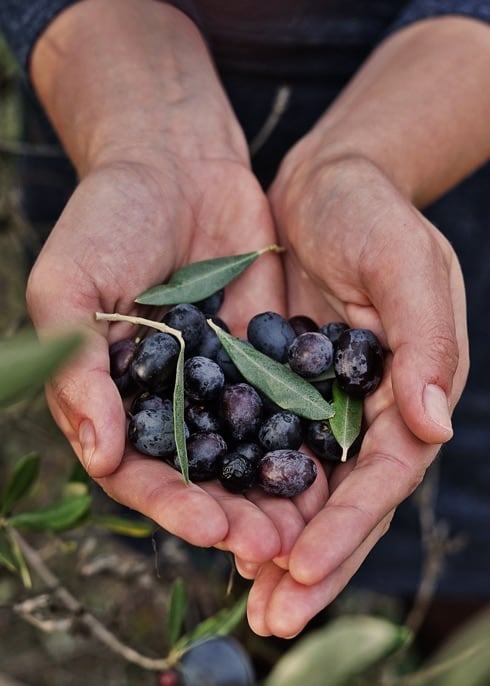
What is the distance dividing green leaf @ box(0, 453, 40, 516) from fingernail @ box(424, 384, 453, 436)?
68 centimetres

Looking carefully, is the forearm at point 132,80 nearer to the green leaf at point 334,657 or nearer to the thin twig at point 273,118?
the thin twig at point 273,118

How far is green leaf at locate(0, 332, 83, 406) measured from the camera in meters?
0.27

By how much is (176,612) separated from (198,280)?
1.98ft

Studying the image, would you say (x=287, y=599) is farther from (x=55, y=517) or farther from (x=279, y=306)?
(x=279, y=306)

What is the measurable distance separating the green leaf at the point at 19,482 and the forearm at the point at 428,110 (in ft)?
2.61

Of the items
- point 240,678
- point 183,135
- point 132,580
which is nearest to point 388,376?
point 183,135

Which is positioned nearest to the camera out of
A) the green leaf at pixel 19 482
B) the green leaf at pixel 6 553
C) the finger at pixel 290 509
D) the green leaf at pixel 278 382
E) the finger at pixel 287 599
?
the finger at pixel 287 599

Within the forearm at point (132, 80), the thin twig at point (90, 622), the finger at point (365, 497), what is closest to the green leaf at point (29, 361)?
the finger at point (365, 497)

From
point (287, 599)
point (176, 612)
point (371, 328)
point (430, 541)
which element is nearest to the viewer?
point (287, 599)

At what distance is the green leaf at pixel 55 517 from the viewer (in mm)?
1229

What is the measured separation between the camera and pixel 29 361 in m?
0.27

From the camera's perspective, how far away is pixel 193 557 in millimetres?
2166

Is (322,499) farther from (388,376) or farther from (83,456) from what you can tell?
(83,456)

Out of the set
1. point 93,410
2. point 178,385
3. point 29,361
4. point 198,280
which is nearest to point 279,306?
point 198,280
